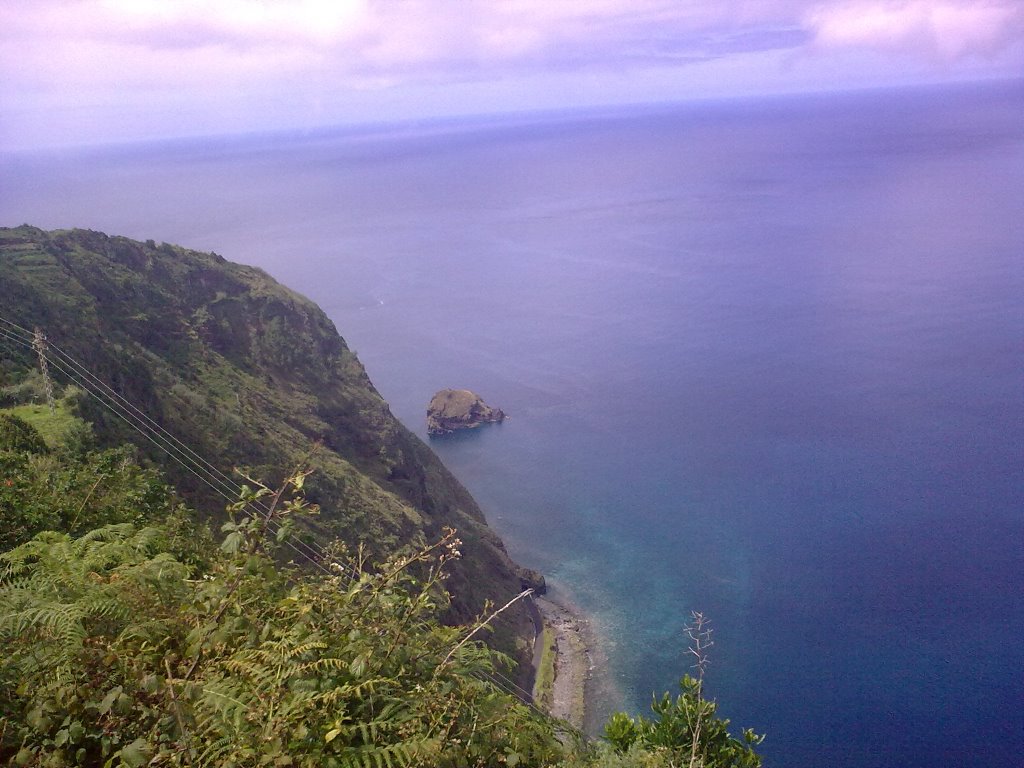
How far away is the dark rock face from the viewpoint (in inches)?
2709

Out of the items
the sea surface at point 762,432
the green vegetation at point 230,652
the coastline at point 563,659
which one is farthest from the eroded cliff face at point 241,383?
the sea surface at point 762,432

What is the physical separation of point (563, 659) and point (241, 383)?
22.0 meters

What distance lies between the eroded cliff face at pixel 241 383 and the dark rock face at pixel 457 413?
19.0 m

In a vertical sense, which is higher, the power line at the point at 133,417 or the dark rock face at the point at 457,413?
the power line at the point at 133,417

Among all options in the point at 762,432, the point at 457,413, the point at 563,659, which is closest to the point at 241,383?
the point at 563,659

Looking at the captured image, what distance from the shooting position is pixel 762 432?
208 feet

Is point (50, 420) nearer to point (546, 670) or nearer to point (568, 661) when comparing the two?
point (546, 670)

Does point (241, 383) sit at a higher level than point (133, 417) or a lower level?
lower

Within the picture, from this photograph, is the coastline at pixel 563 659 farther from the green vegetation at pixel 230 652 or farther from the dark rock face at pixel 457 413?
the dark rock face at pixel 457 413

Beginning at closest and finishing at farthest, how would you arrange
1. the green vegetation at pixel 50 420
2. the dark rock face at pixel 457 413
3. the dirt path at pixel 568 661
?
the green vegetation at pixel 50 420, the dirt path at pixel 568 661, the dark rock face at pixel 457 413

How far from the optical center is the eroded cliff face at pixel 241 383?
80.3 feet

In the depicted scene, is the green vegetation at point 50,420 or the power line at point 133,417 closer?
the green vegetation at point 50,420

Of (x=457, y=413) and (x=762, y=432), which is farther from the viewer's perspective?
(x=457, y=413)

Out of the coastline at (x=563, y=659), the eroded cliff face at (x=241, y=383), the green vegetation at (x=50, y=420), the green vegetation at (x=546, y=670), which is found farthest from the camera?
the green vegetation at (x=546, y=670)
